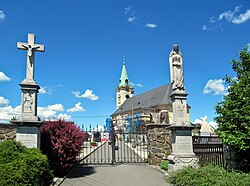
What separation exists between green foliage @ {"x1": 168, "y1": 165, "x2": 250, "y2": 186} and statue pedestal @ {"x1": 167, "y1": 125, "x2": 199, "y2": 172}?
79 cm

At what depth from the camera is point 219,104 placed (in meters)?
8.05

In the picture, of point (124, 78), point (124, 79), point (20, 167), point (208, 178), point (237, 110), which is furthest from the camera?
point (124, 78)

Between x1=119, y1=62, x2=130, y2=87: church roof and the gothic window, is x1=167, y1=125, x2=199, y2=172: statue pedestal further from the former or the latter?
x1=119, y1=62, x2=130, y2=87: church roof

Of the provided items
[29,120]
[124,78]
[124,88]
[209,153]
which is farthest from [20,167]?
[124,78]

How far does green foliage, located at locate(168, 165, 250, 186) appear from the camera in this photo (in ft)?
19.7

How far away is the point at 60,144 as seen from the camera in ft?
26.0

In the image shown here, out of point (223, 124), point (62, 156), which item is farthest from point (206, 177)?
point (62, 156)

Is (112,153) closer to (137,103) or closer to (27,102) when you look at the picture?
(27,102)

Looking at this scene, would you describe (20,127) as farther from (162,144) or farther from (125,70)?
(125,70)

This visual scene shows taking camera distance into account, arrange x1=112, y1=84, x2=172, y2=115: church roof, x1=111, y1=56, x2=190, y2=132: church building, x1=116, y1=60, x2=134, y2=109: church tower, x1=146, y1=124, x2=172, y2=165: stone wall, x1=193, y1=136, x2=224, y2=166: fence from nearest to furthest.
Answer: x1=193, y1=136, x2=224, y2=166: fence
x1=146, y1=124, x2=172, y2=165: stone wall
x1=111, y1=56, x2=190, y2=132: church building
x1=112, y1=84, x2=172, y2=115: church roof
x1=116, y1=60, x2=134, y2=109: church tower

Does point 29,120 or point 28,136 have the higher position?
point 29,120

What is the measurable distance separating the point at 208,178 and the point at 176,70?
446 centimetres

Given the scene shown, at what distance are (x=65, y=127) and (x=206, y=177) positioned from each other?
511 cm

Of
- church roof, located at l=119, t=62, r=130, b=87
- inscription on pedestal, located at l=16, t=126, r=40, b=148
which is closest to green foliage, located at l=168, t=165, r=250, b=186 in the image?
inscription on pedestal, located at l=16, t=126, r=40, b=148
